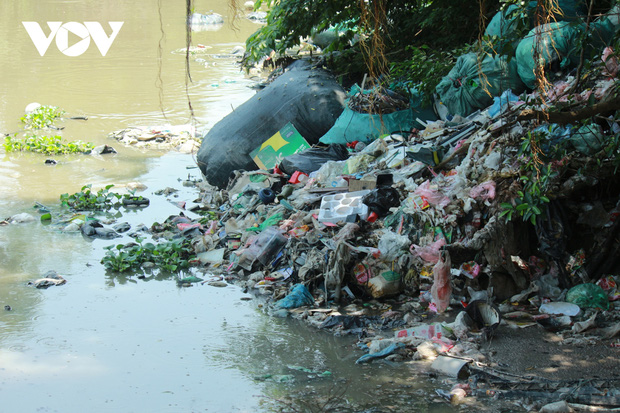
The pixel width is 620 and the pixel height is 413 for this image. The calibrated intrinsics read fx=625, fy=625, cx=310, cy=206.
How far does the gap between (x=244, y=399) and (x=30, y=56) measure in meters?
12.2

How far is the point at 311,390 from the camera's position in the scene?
3197mm

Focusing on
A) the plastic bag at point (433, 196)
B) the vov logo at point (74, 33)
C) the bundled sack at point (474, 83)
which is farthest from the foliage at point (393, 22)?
the vov logo at point (74, 33)

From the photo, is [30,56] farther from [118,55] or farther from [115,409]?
[115,409]

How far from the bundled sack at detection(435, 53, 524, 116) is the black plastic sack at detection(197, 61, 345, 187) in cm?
130

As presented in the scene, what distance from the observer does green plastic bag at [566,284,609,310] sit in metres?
3.81

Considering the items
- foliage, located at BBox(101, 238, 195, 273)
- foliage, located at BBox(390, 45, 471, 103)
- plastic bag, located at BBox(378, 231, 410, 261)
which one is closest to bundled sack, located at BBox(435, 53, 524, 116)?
foliage, located at BBox(390, 45, 471, 103)

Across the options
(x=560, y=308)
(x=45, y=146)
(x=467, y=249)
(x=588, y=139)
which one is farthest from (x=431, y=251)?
(x=45, y=146)

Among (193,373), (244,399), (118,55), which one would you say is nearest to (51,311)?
(193,373)

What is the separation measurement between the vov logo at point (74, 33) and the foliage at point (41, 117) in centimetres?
486

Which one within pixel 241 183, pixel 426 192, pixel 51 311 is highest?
pixel 426 192

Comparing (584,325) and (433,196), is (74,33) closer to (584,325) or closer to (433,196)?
(433,196)

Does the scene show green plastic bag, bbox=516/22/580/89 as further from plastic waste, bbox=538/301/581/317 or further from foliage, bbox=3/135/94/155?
foliage, bbox=3/135/94/155

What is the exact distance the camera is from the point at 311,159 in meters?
6.08

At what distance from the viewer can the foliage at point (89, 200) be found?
621 cm
